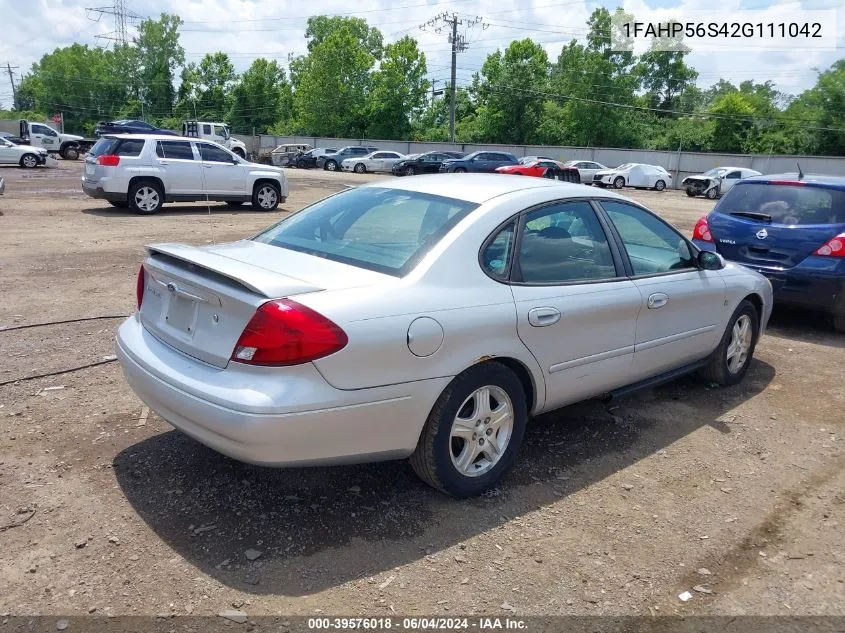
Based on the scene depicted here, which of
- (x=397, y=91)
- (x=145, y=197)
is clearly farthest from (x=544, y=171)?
(x=397, y=91)

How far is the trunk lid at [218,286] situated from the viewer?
3.13 metres

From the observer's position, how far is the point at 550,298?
3.82 m

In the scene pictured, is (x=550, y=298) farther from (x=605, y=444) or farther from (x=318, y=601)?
(x=318, y=601)

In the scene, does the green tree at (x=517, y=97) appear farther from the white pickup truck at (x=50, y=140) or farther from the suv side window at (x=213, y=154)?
the suv side window at (x=213, y=154)

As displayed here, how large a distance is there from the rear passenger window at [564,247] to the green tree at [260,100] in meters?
91.2

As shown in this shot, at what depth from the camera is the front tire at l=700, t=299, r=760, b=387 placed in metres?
5.31

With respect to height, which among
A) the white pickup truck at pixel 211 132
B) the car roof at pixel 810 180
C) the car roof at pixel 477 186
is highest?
the white pickup truck at pixel 211 132

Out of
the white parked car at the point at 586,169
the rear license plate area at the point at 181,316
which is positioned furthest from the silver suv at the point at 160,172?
the white parked car at the point at 586,169

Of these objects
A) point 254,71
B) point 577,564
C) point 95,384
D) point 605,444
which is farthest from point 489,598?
point 254,71

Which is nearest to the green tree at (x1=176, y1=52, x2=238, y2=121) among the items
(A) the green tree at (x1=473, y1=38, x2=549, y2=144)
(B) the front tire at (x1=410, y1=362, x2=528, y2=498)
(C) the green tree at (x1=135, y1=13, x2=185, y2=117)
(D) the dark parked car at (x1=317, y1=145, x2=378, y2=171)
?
(C) the green tree at (x1=135, y1=13, x2=185, y2=117)

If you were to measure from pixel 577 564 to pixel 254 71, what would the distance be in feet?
316

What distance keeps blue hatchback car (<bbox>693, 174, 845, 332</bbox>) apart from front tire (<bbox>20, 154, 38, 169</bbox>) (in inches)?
1224

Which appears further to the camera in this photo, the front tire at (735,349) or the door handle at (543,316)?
the front tire at (735,349)

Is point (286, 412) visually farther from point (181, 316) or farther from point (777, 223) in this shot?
point (777, 223)
